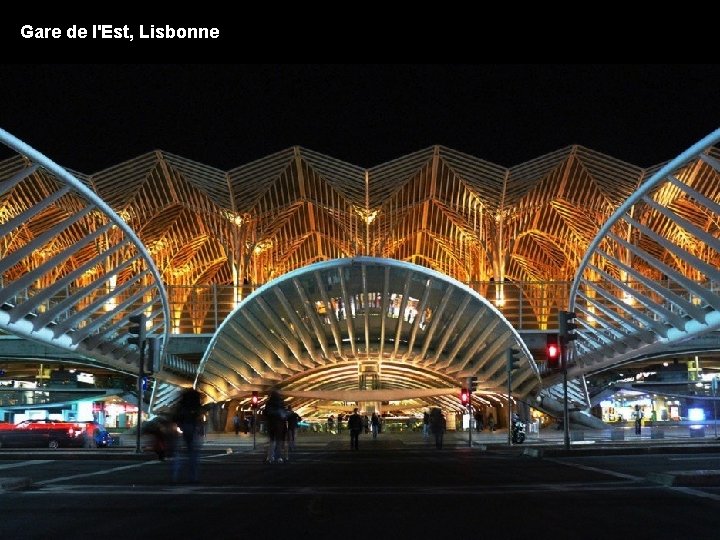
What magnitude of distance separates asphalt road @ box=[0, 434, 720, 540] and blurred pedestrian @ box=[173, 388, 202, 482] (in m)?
0.25

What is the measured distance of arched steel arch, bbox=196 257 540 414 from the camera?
41.6 meters

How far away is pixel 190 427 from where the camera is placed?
1560 centimetres

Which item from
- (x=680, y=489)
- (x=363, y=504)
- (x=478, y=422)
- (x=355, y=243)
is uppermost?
(x=355, y=243)

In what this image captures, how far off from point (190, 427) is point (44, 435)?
2323 centimetres

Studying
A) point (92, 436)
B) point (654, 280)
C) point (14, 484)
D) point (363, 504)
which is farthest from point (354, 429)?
point (363, 504)

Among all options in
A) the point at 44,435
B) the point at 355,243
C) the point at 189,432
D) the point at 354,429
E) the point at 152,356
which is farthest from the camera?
the point at 355,243

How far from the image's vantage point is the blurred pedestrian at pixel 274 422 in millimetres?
21578

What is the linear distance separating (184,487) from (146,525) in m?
4.96

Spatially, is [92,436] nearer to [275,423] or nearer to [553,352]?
[275,423]

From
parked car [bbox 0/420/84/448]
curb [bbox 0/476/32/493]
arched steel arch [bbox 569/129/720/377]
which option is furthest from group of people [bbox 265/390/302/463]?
parked car [bbox 0/420/84/448]

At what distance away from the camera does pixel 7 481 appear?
43.3 ft

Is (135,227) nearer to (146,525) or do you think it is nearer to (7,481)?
(7,481)

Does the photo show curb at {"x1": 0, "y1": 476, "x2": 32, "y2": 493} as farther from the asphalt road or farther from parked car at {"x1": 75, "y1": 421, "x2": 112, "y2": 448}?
parked car at {"x1": 75, "y1": 421, "x2": 112, "y2": 448}

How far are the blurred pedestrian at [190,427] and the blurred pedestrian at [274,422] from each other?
5279 mm
